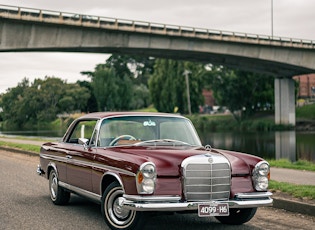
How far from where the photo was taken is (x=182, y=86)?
78.9 metres

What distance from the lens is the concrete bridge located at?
132 feet

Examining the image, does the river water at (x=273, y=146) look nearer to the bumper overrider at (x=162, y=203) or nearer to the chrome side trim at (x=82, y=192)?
the chrome side trim at (x=82, y=192)

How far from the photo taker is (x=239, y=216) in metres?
7.19

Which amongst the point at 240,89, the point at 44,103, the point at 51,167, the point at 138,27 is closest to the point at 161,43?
the point at 138,27

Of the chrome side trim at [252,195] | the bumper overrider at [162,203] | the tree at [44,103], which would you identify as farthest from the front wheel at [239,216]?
the tree at [44,103]

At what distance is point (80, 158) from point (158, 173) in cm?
202

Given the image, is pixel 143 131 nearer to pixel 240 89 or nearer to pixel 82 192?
pixel 82 192

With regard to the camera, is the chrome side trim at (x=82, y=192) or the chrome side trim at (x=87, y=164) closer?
the chrome side trim at (x=87, y=164)

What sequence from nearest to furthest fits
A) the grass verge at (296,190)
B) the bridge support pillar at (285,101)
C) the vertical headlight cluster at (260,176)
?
1. the vertical headlight cluster at (260,176)
2. the grass verge at (296,190)
3. the bridge support pillar at (285,101)

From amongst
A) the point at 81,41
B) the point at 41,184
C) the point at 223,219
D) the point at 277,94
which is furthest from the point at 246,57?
the point at 223,219

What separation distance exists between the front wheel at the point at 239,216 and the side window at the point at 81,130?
2.43 metres

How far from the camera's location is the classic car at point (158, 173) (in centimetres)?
615

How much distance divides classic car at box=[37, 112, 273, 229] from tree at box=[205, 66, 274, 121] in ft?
211

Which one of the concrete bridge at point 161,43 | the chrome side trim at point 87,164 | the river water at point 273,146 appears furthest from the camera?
the concrete bridge at point 161,43
